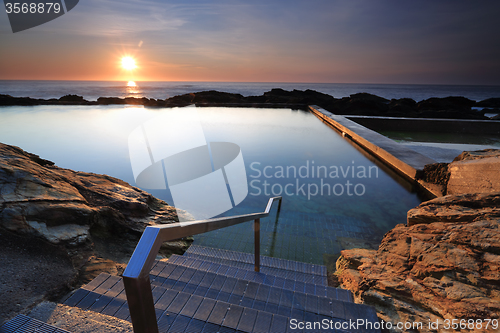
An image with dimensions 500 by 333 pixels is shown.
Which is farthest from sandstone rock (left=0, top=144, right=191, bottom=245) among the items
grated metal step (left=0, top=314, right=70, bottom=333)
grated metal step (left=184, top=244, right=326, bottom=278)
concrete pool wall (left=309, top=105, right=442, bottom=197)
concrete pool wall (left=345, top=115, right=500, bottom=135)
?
concrete pool wall (left=345, top=115, right=500, bottom=135)

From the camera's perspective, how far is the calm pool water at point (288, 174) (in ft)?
12.8

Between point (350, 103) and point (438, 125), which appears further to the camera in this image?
point (350, 103)

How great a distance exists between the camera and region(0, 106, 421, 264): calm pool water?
3.91m

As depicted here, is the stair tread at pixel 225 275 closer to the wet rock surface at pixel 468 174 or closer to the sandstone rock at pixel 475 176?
the wet rock surface at pixel 468 174

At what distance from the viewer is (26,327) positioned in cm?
113

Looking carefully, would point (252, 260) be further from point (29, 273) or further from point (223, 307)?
point (29, 273)

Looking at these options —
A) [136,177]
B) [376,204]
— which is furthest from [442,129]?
[136,177]

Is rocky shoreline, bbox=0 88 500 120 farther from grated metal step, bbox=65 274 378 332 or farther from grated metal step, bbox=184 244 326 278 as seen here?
grated metal step, bbox=65 274 378 332

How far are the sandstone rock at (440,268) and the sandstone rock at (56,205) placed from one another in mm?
2801

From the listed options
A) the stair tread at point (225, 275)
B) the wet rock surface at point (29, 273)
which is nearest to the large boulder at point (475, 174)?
the stair tread at point (225, 275)

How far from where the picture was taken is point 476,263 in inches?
70.5

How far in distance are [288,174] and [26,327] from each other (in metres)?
6.15

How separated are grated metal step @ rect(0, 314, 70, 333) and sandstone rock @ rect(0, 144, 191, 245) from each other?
1.32 metres

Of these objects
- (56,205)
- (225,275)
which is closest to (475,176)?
(225,275)
